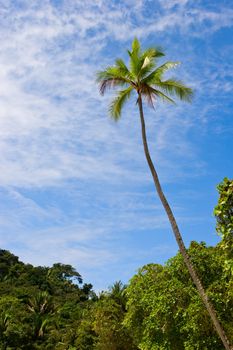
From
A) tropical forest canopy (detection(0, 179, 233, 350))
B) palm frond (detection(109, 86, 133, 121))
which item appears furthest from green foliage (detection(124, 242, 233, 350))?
palm frond (detection(109, 86, 133, 121))

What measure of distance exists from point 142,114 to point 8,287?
192 feet

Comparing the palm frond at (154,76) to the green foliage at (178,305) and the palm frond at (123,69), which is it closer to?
the palm frond at (123,69)

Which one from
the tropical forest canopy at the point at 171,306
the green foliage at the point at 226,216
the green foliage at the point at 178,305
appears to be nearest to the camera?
the green foliage at the point at 226,216

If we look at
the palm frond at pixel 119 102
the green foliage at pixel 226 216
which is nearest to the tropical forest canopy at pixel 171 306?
the green foliage at pixel 226 216

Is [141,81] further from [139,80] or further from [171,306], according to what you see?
[171,306]

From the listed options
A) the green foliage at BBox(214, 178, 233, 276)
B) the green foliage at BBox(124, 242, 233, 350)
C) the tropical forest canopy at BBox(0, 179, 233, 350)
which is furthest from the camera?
the green foliage at BBox(124, 242, 233, 350)

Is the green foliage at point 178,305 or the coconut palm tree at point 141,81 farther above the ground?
the coconut palm tree at point 141,81

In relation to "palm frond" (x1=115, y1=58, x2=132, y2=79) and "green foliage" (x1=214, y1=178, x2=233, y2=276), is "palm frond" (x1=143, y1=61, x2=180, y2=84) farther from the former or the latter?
"green foliage" (x1=214, y1=178, x2=233, y2=276)

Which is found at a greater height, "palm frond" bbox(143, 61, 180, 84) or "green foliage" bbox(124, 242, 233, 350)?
"palm frond" bbox(143, 61, 180, 84)

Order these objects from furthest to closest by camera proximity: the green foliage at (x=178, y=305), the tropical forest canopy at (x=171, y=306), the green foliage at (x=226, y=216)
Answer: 1. the green foliage at (x=178, y=305)
2. the tropical forest canopy at (x=171, y=306)
3. the green foliage at (x=226, y=216)

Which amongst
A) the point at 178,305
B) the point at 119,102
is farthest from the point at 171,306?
the point at 119,102

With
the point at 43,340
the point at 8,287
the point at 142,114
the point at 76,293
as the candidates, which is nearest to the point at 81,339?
the point at 43,340

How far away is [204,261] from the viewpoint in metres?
28.3

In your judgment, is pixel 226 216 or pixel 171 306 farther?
pixel 171 306
